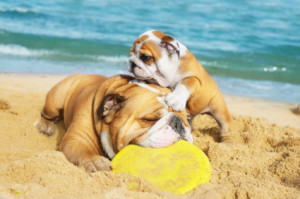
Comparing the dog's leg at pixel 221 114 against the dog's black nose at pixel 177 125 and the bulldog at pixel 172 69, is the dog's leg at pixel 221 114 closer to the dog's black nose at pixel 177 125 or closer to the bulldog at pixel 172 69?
the bulldog at pixel 172 69

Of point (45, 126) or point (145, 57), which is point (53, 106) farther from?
point (145, 57)

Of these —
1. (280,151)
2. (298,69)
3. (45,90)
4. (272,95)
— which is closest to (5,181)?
(280,151)

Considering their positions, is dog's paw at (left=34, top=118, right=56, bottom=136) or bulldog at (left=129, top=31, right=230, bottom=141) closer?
bulldog at (left=129, top=31, right=230, bottom=141)

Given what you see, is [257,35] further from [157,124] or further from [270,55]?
[157,124]

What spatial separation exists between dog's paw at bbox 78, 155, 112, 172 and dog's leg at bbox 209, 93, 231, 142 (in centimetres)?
196

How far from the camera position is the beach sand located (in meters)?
3.04

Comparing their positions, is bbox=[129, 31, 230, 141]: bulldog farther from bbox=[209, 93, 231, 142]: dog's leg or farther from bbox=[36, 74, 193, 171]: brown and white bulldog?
bbox=[36, 74, 193, 171]: brown and white bulldog

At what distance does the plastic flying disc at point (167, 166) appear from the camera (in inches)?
128

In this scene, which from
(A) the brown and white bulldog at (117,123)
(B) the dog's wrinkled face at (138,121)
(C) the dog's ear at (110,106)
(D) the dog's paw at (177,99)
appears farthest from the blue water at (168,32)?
(C) the dog's ear at (110,106)

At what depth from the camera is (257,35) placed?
1420cm

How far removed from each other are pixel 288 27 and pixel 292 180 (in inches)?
515

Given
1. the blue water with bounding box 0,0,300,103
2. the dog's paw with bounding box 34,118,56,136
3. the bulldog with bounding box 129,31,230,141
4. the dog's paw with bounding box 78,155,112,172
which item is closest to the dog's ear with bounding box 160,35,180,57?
the bulldog with bounding box 129,31,230,141

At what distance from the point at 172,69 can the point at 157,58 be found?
0.75 feet

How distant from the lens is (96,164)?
11.7ft
